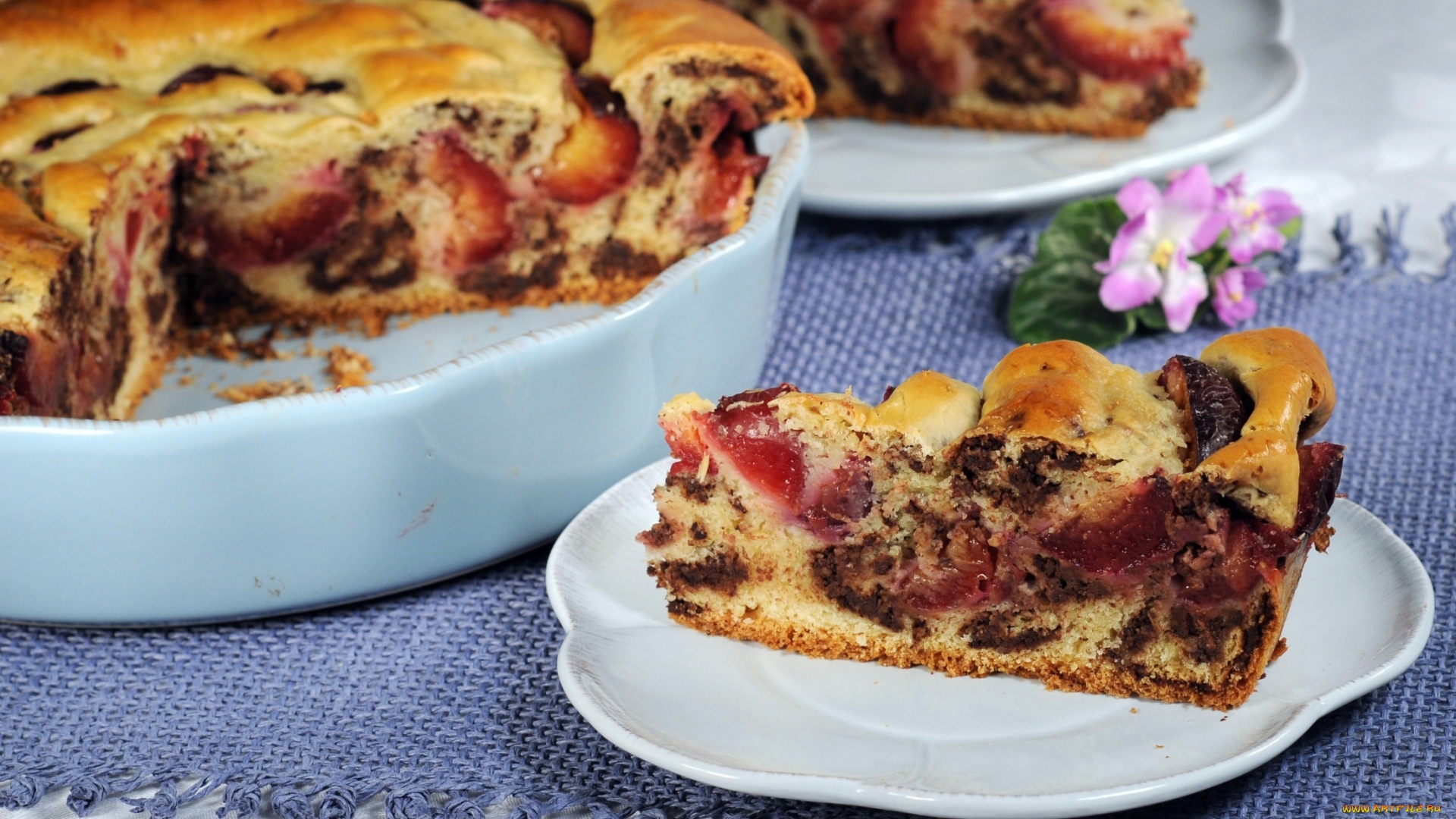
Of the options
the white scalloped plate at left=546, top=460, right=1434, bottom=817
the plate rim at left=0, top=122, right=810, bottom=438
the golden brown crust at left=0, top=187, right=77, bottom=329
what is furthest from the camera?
the golden brown crust at left=0, top=187, right=77, bottom=329

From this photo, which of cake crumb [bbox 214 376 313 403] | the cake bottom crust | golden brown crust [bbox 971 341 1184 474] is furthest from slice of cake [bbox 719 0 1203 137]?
the cake bottom crust

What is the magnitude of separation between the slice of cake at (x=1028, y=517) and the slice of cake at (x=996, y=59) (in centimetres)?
166

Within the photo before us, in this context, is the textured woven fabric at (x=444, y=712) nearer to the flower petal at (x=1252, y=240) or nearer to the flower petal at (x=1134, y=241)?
the flower petal at (x=1252, y=240)

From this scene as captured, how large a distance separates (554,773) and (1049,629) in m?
0.64

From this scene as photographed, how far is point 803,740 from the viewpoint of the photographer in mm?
A: 1774

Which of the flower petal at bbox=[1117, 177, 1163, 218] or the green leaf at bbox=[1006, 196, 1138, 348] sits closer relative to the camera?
the flower petal at bbox=[1117, 177, 1163, 218]

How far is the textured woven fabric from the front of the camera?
1.82 meters

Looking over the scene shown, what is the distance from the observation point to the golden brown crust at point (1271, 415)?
171 cm

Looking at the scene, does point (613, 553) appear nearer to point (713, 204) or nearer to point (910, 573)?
point (910, 573)

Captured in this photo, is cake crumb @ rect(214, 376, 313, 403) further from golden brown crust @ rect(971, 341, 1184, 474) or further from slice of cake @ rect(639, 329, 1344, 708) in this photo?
golden brown crust @ rect(971, 341, 1184, 474)

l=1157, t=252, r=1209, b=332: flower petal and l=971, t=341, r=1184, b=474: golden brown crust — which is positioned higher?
l=971, t=341, r=1184, b=474: golden brown crust

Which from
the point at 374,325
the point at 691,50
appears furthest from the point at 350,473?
the point at 691,50

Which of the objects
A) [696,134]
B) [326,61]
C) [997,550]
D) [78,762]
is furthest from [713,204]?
[78,762]

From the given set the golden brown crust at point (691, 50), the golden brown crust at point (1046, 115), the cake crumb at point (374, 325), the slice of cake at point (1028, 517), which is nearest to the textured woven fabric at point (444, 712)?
the slice of cake at point (1028, 517)
